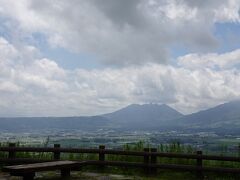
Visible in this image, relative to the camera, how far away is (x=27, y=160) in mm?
16703

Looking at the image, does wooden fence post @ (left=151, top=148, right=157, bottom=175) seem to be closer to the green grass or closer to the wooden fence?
the wooden fence

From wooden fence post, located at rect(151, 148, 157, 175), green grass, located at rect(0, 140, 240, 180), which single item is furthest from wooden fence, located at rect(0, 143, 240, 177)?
green grass, located at rect(0, 140, 240, 180)

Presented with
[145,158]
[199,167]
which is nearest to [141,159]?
[145,158]

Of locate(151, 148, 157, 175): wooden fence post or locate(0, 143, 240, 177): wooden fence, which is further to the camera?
locate(151, 148, 157, 175): wooden fence post

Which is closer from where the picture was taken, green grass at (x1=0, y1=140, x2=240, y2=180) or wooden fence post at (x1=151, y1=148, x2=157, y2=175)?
green grass at (x1=0, y1=140, x2=240, y2=180)

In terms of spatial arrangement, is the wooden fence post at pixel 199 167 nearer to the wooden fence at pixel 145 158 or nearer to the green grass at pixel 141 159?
the wooden fence at pixel 145 158

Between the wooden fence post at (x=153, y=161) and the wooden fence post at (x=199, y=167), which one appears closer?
the wooden fence post at (x=199, y=167)

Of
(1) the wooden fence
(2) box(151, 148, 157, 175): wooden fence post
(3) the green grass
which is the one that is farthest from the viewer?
(2) box(151, 148, 157, 175): wooden fence post

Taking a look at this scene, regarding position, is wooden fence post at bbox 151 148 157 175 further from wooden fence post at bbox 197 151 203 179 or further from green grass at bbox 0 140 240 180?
wooden fence post at bbox 197 151 203 179

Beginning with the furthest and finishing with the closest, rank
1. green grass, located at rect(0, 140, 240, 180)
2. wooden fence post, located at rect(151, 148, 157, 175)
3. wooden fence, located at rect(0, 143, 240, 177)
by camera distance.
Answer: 1. wooden fence post, located at rect(151, 148, 157, 175)
2. green grass, located at rect(0, 140, 240, 180)
3. wooden fence, located at rect(0, 143, 240, 177)

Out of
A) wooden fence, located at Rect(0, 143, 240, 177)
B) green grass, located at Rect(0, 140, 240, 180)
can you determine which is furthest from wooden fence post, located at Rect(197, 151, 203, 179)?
green grass, located at Rect(0, 140, 240, 180)

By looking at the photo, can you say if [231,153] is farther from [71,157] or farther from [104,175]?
[71,157]

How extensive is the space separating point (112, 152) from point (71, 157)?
7.65 feet

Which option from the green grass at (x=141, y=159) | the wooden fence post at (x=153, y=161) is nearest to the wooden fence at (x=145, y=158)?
the wooden fence post at (x=153, y=161)
